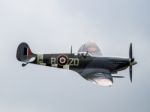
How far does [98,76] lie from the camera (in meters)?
63.6

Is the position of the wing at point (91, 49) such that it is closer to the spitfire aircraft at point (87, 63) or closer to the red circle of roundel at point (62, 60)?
the spitfire aircraft at point (87, 63)

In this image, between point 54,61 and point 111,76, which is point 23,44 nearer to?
point 54,61

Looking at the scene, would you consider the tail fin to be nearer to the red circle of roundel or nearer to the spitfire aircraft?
the spitfire aircraft

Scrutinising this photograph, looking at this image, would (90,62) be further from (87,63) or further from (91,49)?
(91,49)

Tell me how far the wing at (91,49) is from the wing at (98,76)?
460cm

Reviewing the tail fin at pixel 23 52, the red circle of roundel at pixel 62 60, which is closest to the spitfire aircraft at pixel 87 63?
the red circle of roundel at pixel 62 60

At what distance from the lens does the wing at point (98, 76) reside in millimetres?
60594

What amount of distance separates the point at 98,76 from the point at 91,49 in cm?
920

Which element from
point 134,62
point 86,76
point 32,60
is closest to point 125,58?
point 134,62

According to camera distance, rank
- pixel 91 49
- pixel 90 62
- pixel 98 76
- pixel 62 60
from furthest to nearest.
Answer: pixel 91 49 → pixel 62 60 → pixel 90 62 → pixel 98 76

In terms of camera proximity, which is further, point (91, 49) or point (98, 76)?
point (91, 49)

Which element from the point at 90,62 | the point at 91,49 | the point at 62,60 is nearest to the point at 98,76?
the point at 90,62

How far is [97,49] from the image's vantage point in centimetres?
7300

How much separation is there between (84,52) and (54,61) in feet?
12.0
